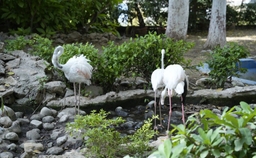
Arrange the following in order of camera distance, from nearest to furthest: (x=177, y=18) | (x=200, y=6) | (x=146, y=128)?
(x=146, y=128), (x=177, y=18), (x=200, y=6)

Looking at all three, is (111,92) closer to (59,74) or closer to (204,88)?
(59,74)

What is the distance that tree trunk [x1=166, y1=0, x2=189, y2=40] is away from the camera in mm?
10531

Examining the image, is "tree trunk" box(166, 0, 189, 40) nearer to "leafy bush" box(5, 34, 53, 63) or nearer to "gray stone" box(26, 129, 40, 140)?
"leafy bush" box(5, 34, 53, 63)

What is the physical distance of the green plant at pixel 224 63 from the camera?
20.6 ft

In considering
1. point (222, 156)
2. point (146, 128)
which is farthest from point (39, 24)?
point (222, 156)

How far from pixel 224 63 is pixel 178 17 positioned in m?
4.60

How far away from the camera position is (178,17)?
10664 mm

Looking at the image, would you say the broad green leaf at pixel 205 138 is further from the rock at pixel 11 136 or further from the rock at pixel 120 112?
the rock at pixel 120 112

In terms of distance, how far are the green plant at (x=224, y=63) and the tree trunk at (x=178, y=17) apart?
429cm

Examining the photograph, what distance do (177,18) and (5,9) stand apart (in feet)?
15.2

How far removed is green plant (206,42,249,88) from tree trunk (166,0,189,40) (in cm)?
429

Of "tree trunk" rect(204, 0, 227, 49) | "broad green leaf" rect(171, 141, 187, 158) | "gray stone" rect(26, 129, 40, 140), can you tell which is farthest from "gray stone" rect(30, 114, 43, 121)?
"tree trunk" rect(204, 0, 227, 49)

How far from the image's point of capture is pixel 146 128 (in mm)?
3609

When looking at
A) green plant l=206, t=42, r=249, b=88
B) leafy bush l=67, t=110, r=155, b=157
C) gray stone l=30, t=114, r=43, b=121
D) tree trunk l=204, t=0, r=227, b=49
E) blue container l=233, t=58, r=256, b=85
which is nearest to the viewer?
leafy bush l=67, t=110, r=155, b=157
